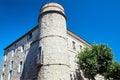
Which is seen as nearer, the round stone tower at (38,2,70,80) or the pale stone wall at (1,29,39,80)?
the round stone tower at (38,2,70,80)

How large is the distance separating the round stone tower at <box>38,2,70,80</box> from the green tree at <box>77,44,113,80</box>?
12.7ft

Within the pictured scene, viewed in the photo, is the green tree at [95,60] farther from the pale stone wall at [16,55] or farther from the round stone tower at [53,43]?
the pale stone wall at [16,55]

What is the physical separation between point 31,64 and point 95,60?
10675 millimetres

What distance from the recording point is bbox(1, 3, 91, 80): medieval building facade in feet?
70.5

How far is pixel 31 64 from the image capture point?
27406 mm

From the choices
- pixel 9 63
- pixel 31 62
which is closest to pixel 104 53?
pixel 31 62

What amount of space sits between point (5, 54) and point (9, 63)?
12.4 feet

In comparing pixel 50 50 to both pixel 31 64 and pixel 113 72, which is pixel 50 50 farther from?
pixel 113 72

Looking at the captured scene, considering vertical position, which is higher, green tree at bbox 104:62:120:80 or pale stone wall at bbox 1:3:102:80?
pale stone wall at bbox 1:3:102:80

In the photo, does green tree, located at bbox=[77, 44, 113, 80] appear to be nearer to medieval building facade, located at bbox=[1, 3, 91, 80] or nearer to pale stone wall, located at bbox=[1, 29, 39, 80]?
medieval building facade, located at bbox=[1, 3, 91, 80]

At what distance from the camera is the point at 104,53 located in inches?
997

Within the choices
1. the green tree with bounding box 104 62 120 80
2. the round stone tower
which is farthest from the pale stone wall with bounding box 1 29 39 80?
Answer: the green tree with bounding box 104 62 120 80

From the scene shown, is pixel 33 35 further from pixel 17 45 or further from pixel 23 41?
pixel 17 45

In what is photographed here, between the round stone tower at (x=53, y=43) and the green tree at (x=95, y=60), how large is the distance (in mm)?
3885
